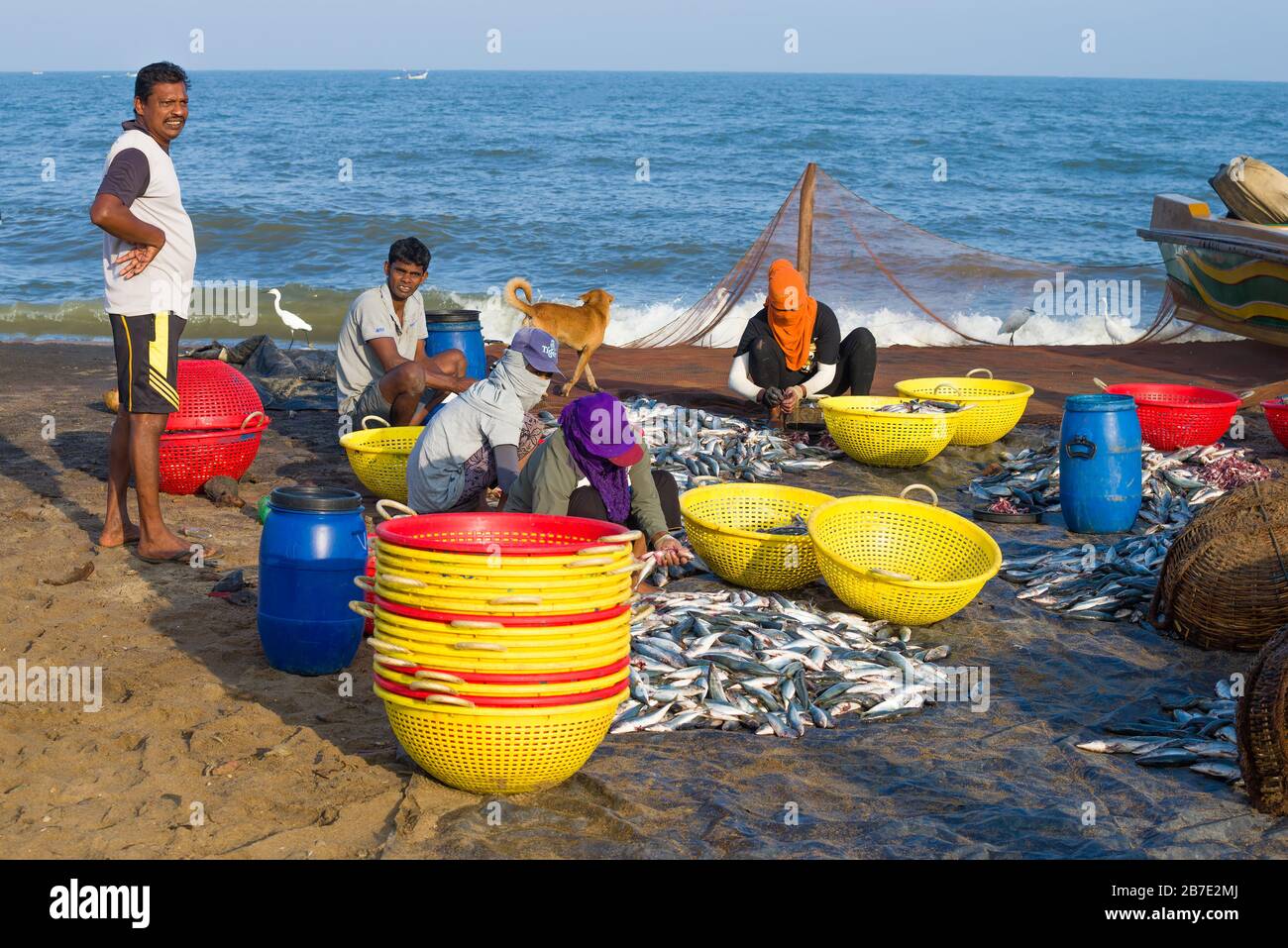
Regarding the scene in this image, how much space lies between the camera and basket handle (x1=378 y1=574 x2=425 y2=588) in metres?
3.52

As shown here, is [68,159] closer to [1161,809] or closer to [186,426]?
[186,426]

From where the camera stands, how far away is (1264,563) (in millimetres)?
5227

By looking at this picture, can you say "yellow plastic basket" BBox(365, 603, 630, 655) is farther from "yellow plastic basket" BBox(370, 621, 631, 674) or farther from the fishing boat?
the fishing boat

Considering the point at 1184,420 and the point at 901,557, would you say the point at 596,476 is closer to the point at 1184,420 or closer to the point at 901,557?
the point at 901,557

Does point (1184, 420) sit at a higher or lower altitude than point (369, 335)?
lower

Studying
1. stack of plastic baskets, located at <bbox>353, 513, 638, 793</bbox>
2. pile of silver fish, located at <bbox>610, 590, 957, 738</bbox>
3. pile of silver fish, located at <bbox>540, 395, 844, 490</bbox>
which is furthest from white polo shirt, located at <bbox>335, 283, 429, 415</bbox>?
stack of plastic baskets, located at <bbox>353, 513, 638, 793</bbox>

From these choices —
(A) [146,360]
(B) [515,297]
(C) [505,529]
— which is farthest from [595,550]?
(B) [515,297]

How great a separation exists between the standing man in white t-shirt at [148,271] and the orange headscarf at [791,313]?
4.34 meters

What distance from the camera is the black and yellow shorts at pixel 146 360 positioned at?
5.64 m

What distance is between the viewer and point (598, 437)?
201 inches

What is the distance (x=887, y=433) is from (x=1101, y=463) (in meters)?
1.51

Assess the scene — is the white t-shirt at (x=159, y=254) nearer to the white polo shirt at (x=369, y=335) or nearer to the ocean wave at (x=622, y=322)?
the white polo shirt at (x=369, y=335)

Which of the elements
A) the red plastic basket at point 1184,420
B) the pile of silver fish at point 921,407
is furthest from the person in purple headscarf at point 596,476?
the red plastic basket at point 1184,420
